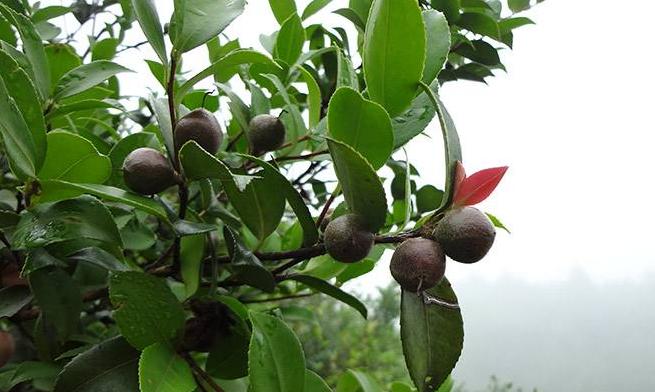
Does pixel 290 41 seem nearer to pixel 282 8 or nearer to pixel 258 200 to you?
pixel 282 8

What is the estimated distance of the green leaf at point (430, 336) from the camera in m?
0.42

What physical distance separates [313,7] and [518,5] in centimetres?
27

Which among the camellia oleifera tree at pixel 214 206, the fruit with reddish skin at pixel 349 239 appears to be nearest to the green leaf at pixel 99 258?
the camellia oleifera tree at pixel 214 206

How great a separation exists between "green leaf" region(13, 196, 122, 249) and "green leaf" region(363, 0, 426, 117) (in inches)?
8.2

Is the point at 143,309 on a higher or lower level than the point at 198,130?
lower

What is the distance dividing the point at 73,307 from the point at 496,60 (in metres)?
0.52

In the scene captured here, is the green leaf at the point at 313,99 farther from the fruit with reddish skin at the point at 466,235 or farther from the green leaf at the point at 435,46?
the fruit with reddish skin at the point at 466,235

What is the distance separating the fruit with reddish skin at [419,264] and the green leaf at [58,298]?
310 mm

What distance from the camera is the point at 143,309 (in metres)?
0.48

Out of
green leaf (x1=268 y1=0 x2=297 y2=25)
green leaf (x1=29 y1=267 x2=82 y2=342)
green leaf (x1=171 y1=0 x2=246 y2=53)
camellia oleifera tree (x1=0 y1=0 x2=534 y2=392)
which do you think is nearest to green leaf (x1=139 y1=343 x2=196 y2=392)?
camellia oleifera tree (x1=0 y1=0 x2=534 y2=392)

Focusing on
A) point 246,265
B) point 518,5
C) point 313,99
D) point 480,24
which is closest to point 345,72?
point 313,99

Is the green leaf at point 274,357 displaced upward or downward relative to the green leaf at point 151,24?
downward

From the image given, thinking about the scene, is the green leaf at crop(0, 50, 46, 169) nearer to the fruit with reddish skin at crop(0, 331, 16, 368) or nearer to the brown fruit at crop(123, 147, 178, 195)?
the brown fruit at crop(123, 147, 178, 195)

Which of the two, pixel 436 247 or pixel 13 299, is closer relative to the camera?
pixel 436 247
